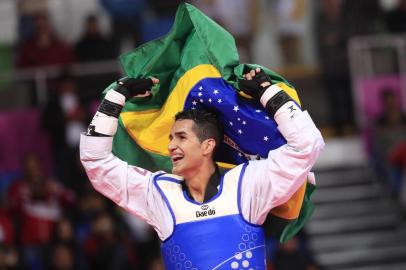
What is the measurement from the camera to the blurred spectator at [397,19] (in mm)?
13820

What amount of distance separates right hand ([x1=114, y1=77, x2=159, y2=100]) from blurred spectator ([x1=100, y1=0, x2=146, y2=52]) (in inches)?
278

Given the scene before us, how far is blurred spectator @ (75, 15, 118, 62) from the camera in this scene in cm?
1316

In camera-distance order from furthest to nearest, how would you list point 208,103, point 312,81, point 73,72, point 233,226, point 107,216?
point 312,81, point 73,72, point 107,216, point 208,103, point 233,226

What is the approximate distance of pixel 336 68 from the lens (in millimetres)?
13281

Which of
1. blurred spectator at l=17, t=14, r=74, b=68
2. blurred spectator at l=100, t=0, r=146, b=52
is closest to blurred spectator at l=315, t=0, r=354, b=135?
blurred spectator at l=100, t=0, r=146, b=52

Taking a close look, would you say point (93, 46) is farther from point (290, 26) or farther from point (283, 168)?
point (283, 168)

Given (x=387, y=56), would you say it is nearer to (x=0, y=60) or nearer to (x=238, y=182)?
(x=0, y=60)

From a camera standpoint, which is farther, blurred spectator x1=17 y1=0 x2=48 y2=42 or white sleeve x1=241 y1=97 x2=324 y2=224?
blurred spectator x1=17 y1=0 x2=48 y2=42

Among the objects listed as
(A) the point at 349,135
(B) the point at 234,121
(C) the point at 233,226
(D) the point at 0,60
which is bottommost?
(A) the point at 349,135

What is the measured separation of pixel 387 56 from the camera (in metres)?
13.6

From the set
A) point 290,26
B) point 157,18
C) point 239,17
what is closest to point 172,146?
point 157,18

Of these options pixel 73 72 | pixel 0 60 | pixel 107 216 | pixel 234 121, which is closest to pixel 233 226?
pixel 234 121

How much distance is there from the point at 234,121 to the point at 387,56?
25.0ft

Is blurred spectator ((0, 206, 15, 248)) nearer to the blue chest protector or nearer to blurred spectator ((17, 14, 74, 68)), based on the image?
blurred spectator ((17, 14, 74, 68))
